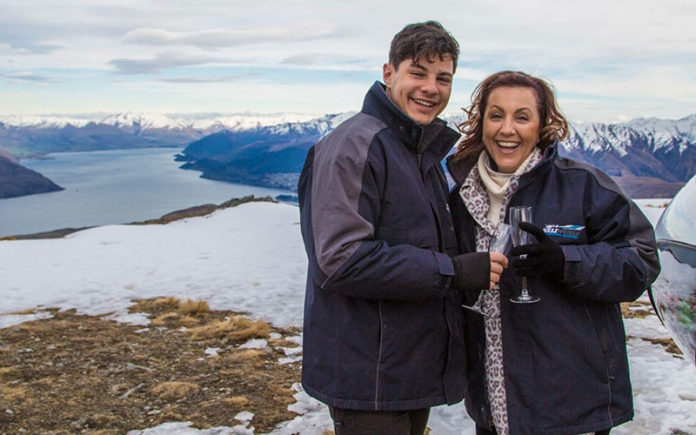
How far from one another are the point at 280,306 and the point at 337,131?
6702mm

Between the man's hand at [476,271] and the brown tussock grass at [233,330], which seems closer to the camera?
the man's hand at [476,271]

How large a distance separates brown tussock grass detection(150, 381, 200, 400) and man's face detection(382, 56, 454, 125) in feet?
12.4

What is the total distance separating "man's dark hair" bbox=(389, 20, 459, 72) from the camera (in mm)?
2412

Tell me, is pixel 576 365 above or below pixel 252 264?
above

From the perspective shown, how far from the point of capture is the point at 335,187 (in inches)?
86.4

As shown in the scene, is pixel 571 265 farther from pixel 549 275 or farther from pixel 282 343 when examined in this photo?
pixel 282 343

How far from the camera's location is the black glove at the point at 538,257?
229cm

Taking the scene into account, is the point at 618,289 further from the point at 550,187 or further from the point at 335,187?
the point at 335,187

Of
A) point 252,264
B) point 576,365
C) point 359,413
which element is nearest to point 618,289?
point 576,365

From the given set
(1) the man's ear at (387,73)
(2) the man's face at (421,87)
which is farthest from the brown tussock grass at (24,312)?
(2) the man's face at (421,87)

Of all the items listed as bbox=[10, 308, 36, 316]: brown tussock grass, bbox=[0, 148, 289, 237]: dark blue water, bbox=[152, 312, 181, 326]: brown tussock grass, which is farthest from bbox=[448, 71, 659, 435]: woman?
bbox=[0, 148, 289, 237]: dark blue water

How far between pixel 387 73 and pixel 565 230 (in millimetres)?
963

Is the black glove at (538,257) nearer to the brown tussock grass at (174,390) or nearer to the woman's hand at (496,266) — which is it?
the woman's hand at (496,266)

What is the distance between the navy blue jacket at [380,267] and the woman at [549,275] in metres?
0.17
